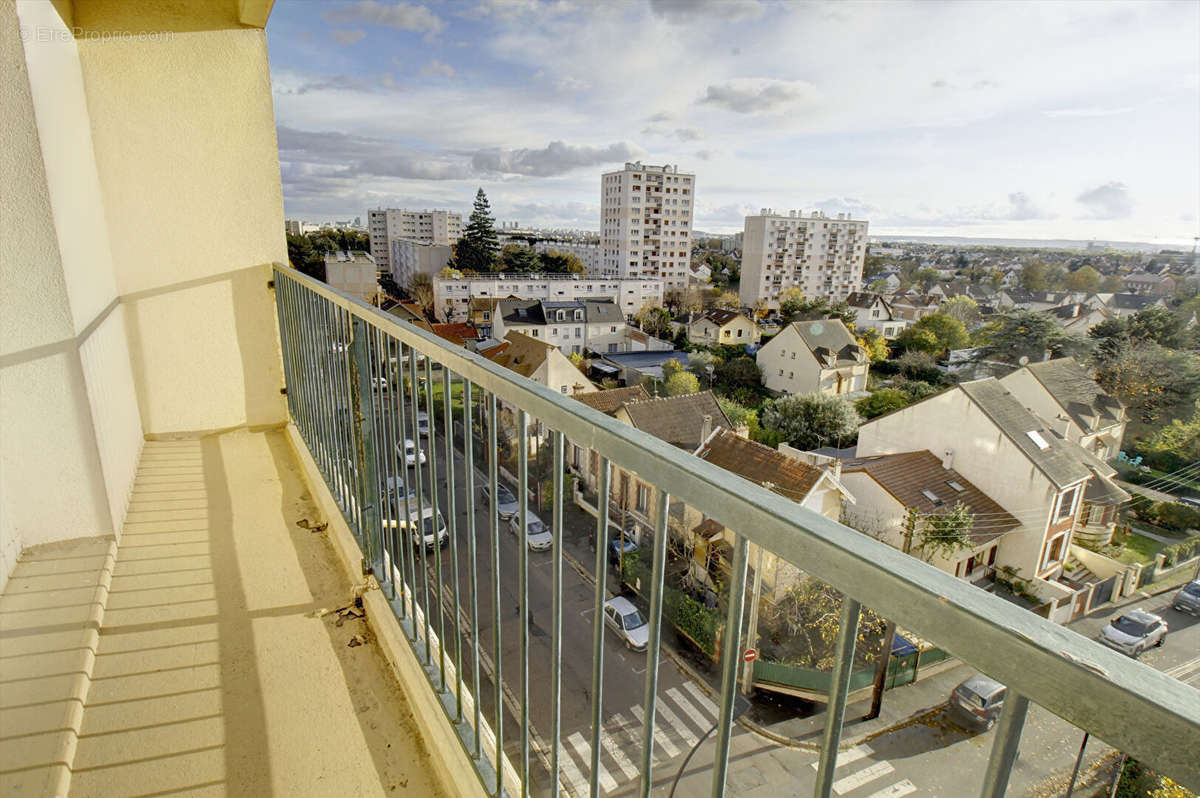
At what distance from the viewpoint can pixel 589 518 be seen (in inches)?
39.6

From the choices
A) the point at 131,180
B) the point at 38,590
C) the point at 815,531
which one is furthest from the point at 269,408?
the point at 815,531

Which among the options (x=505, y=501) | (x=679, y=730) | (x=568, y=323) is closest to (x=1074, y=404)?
(x=679, y=730)

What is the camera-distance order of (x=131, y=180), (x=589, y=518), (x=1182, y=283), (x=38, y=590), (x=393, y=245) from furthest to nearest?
(x=393, y=245) < (x=1182, y=283) < (x=131, y=180) < (x=38, y=590) < (x=589, y=518)

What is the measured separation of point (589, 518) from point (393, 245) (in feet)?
183

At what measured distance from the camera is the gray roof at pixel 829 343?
22.5 m

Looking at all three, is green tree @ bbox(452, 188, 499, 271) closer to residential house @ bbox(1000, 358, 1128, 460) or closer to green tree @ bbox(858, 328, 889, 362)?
green tree @ bbox(858, 328, 889, 362)

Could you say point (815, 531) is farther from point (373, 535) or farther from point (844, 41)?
point (844, 41)

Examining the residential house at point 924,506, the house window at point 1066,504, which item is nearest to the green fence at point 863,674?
the residential house at point 924,506

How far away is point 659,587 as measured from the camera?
71 cm

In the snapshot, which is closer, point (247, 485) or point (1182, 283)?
point (247, 485)

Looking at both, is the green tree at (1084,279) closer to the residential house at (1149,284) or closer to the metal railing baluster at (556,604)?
the residential house at (1149,284)

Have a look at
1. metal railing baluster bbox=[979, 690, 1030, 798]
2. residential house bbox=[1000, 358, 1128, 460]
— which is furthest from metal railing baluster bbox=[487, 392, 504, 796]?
residential house bbox=[1000, 358, 1128, 460]

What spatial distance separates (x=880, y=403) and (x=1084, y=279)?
20724 millimetres

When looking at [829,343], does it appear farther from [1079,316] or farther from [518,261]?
[518,261]
